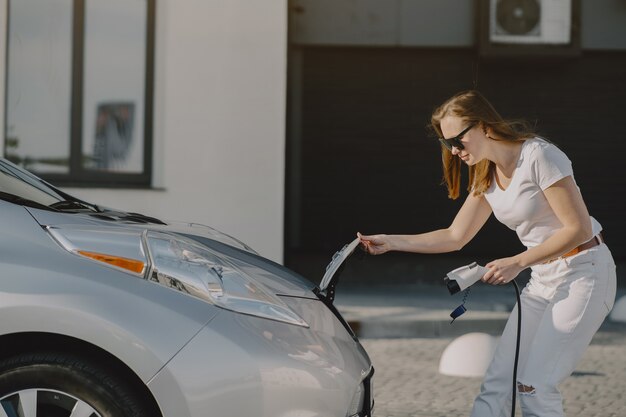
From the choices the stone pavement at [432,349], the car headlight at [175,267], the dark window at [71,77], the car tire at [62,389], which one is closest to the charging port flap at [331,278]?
the car headlight at [175,267]

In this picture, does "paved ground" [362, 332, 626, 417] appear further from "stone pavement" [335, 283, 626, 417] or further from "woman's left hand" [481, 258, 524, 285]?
"woman's left hand" [481, 258, 524, 285]

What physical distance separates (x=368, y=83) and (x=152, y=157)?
3.83 m

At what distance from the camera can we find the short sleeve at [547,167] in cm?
403

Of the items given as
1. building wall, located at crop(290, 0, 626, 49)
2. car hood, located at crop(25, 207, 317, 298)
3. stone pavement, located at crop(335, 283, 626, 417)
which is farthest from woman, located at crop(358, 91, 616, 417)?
building wall, located at crop(290, 0, 626, 49)

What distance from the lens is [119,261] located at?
3451 mm

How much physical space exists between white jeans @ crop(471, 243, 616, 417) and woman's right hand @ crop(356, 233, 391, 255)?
24.5 inches

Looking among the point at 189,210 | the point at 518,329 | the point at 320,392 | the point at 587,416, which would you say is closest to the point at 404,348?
the point at 587,416

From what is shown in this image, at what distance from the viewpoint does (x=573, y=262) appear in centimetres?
414

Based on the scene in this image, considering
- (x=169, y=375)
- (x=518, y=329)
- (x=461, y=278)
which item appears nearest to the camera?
(x=169, y=375)

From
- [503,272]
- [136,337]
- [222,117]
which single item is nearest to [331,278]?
[503,272]

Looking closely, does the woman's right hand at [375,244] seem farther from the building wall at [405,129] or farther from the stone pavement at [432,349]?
the building wall at [405,129]

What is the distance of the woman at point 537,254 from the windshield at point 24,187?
153cm

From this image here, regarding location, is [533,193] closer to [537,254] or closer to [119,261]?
[537,254]

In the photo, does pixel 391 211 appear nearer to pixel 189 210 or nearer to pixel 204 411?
pixel 189 210
